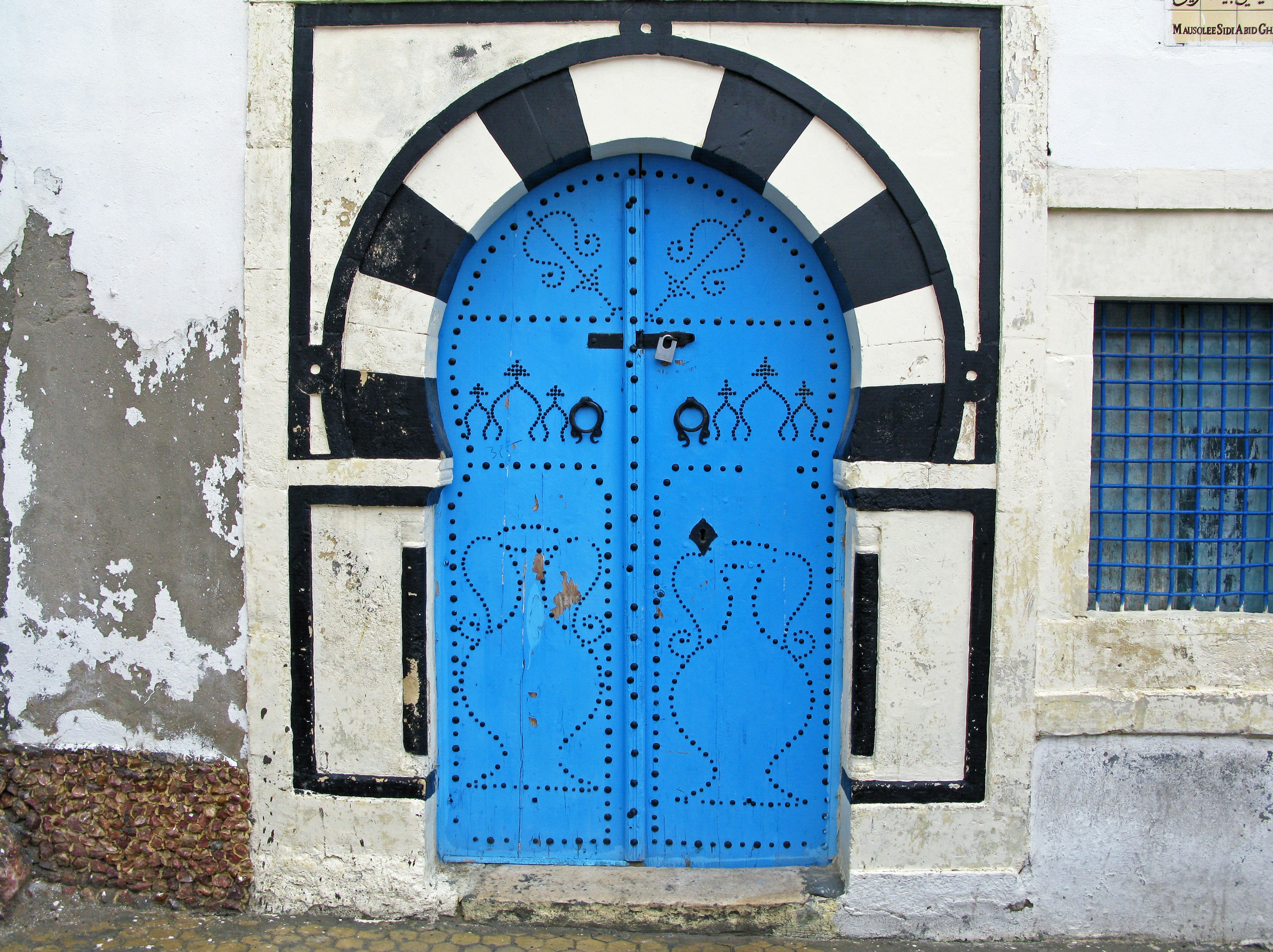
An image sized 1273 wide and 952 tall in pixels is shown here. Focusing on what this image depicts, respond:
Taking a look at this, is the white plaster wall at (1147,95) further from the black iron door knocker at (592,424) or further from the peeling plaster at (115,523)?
the peeling plaster at (115,523)

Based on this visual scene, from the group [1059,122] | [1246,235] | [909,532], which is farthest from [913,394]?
[1246,235]

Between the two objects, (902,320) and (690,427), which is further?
(690,427)

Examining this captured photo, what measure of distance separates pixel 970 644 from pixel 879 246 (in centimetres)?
138

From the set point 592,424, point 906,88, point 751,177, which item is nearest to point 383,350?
point 592,424

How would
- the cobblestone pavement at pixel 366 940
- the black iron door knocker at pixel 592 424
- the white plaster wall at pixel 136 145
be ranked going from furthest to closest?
the black iron door knocker at pixel 592 424, the white plaster wall at pixel 136 145, the cobblestone pavement at pixel 366 940

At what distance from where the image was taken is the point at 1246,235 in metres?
2.81

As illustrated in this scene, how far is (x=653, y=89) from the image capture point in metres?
2.78

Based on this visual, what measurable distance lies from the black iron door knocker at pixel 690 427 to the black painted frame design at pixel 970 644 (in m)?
0.55

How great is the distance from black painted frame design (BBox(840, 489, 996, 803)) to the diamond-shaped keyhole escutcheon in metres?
0.50

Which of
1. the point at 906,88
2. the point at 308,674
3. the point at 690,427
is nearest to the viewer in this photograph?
the point at 906,88

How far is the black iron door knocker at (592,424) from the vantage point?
9.75 feet

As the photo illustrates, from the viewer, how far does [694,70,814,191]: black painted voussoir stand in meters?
2.78

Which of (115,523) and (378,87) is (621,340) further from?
(115,523)

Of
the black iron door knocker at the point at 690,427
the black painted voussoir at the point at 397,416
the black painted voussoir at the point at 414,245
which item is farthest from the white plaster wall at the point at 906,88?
the black painted voussoir at the point at 397,416
